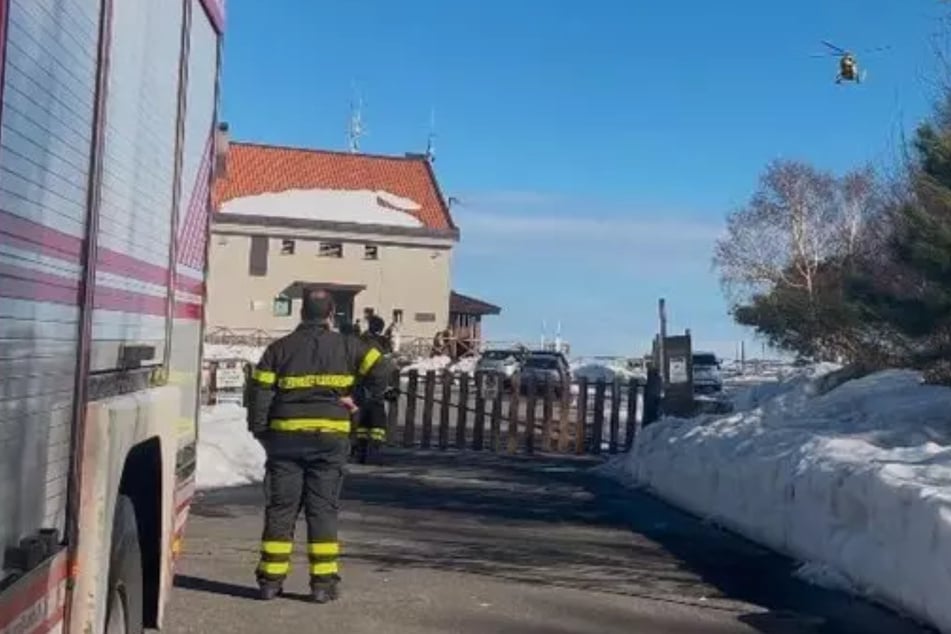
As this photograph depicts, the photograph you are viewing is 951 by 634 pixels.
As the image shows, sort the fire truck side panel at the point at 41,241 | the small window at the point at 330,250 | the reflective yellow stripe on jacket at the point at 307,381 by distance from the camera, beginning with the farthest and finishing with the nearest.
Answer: the small window at the point at 330,250 → the reflective yellow stripe on jacket at the point at 307,381 → the fire truck side panel at the point at 41,241

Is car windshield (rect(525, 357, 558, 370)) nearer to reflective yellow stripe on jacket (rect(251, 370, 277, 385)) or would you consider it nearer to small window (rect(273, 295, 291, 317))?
small window (rect(273, 295, 291, 317))

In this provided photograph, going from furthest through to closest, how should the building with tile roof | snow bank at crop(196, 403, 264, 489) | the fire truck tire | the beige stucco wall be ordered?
the beige stucco wall, the building with tile roof, snow bank at crop(196, 403, 264, 489), the fire truck tire

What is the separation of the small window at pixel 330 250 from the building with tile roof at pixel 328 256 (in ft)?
0.14

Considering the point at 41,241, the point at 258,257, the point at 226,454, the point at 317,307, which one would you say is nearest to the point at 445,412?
the point at 226,454

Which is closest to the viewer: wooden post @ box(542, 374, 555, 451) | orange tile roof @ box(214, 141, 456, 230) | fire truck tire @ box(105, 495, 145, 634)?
fire truck tire @ box(105, 495, 145, 634)

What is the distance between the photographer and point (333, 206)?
68.1m

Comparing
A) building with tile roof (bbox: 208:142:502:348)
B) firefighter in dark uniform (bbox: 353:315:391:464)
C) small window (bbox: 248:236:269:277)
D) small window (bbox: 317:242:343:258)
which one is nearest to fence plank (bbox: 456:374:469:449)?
firefighter in dark uniform (bbox: 353:315:391:464)

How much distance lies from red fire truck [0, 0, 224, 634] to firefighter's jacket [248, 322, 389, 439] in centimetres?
235

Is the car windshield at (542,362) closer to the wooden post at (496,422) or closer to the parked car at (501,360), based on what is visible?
the parked car at (501,360)

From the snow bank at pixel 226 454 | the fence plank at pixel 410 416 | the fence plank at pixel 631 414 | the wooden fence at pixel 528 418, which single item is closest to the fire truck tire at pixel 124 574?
the snow bank at pixel 226 454

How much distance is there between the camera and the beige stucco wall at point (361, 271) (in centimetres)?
6544

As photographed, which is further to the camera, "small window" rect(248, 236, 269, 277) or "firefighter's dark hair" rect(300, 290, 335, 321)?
"small window" rect(248, 236, 269, 277)

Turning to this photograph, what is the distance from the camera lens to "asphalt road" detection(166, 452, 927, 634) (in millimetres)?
8609

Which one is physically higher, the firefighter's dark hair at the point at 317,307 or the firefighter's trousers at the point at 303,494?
the firefighter's dark hair at the point at 317,307
